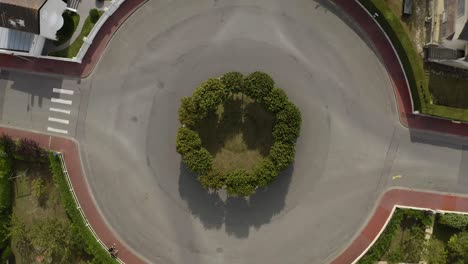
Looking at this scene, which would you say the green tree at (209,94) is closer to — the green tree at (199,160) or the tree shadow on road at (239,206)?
the green tree at (199,160)

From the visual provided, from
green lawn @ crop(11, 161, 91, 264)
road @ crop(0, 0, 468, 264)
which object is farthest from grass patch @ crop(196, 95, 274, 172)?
green lawn @ crop(11, 161, 91, 264)

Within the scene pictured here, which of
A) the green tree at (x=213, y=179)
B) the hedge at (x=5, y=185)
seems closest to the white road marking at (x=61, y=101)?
the hedge at (x=5, y=185)

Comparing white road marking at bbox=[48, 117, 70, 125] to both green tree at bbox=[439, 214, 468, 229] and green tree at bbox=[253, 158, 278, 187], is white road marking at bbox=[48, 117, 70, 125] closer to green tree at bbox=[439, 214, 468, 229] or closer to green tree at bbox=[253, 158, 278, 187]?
green tree at bbox=[253, 158, 278, 187]

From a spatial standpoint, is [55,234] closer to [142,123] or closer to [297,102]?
[142,123]

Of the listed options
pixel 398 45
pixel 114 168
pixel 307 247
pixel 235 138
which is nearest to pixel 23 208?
pixel 114 168

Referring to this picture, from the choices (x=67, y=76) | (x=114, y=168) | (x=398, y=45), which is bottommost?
(x=114, y=168)

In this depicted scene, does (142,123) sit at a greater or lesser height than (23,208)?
greater
